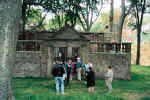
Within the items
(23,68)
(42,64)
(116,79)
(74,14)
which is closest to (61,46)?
(42,64)

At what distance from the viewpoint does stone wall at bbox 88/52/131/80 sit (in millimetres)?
15484

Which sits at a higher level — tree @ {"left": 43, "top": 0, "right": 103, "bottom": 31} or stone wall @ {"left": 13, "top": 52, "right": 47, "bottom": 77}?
tree @ {"left": 43, "top": 0, "right": 103, "bottom": 31}


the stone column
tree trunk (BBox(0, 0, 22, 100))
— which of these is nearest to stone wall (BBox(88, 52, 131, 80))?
the stone column

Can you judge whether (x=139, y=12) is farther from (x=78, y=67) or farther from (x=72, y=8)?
(x=78, y=67)

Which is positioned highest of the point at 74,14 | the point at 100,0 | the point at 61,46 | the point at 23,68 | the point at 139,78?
the point at 100,0

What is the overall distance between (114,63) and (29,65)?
7.17 metres

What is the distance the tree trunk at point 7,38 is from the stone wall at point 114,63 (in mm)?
10030

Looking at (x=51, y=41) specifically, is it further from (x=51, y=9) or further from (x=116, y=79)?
(x=51, y=9)

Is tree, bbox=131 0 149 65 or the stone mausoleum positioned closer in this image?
the stone mausoleum

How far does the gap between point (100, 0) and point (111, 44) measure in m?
15.0

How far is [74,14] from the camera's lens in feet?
85.0

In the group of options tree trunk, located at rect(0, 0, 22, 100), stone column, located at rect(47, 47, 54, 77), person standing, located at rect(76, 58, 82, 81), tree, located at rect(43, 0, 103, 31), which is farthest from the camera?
tree, located at rect(43, 0, 103, 31)

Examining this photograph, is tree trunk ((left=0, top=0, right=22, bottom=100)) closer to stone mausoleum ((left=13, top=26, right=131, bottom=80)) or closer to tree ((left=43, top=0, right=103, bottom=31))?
stone mausoleum ((left=13, top=26, right=131, bottom=80))

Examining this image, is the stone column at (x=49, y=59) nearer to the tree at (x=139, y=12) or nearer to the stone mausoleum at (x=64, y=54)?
the stone mausoleum at (x=64, y=54)
